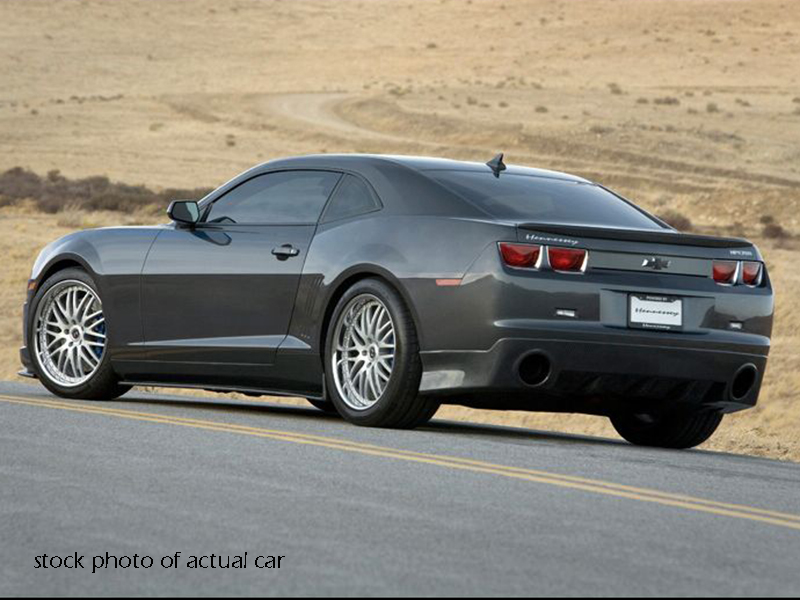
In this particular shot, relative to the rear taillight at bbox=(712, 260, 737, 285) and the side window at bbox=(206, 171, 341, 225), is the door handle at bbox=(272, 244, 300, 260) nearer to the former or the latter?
the side window at bbox=(206, 171, 341, 225)

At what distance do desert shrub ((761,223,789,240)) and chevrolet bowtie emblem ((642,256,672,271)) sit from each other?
96.0ft

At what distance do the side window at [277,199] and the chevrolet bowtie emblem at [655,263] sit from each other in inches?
81.5

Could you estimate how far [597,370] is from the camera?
9922 mm

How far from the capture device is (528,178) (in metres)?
11.2

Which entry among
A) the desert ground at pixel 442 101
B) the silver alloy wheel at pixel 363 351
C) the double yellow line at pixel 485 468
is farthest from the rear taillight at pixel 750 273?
the desert ground at pixel 442 101

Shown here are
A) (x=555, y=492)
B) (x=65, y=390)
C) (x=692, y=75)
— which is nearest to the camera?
(x=555, y=492)

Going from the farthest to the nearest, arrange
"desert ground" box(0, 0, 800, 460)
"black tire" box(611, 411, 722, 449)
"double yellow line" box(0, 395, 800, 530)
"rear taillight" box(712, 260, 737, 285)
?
"desert ground" box(0, 0, 800, 460), "black tire" box(611, 411, 722, 449), "rear taillight" box(712, 260, 737, 285), "double yellow line" box(0, 395, 800, 530)

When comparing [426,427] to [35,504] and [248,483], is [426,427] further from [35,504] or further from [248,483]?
[35,504]

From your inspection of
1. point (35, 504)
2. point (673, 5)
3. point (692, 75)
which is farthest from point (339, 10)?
point (35, 504)

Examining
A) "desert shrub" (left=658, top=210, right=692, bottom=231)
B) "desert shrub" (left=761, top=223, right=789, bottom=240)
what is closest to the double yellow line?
"desert shrub" (left=761, top=223, right=789, bottom=240)

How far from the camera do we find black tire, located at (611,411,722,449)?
11102mm

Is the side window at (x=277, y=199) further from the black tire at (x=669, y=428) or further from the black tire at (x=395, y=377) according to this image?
the black tire at (x=669, y=428)

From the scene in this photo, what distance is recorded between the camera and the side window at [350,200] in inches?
426

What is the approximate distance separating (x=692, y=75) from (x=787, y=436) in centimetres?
8034
